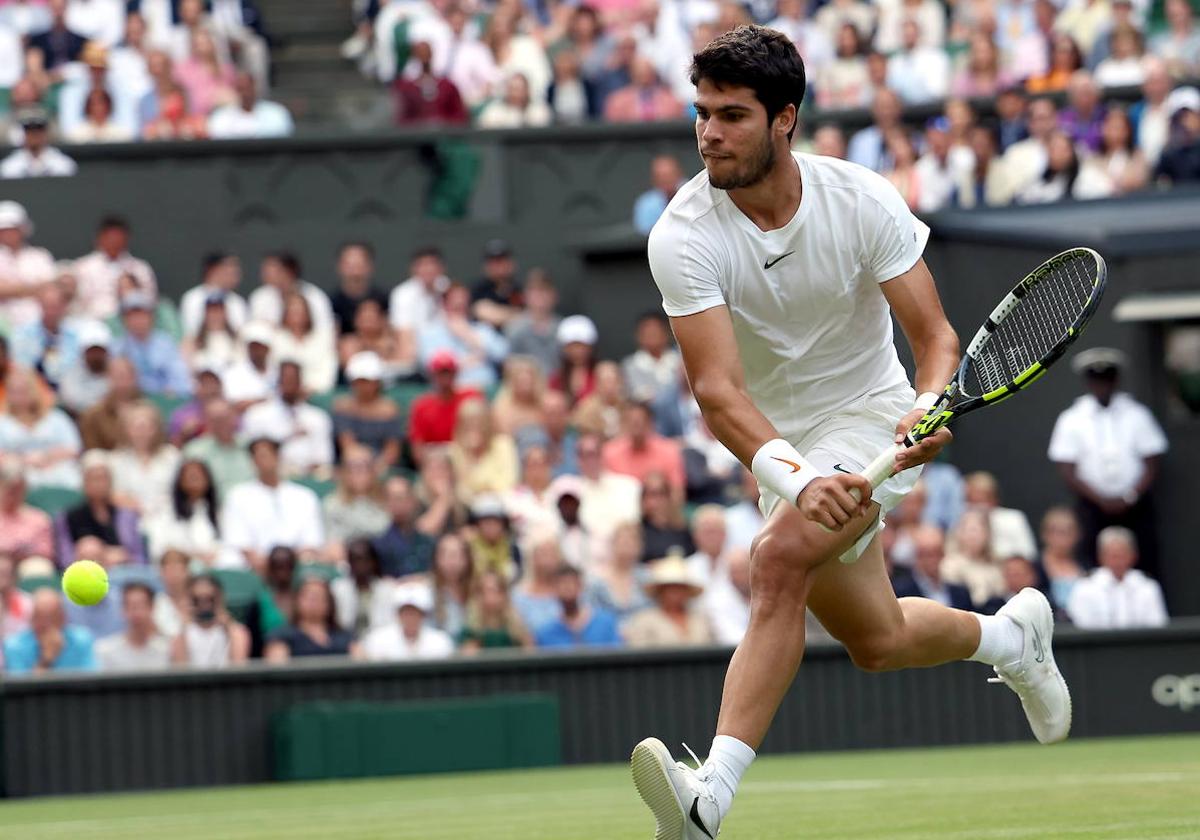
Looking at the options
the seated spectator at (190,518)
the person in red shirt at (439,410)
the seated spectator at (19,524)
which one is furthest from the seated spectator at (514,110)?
the seated spectator at (19,524)

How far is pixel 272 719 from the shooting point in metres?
11.4

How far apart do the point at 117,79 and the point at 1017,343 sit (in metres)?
11.2

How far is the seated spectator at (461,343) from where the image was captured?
47.1 feet

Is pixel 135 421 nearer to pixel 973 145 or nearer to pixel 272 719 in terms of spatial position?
pixel 272 719

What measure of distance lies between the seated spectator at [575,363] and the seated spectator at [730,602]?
2.17 m

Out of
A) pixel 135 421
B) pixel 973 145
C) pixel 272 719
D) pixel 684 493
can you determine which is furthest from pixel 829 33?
pixel 272 719

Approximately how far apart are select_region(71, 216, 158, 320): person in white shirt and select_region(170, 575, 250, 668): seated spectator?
324cm

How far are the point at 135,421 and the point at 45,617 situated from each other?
5.70 feet

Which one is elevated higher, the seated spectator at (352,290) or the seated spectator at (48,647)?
the seated spectator at (352,290)

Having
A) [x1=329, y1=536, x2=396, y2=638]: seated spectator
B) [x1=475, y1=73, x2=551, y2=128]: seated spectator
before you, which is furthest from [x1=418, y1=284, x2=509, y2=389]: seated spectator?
[x1=329, y1=536, x2=396, y2=638]: seated spectator

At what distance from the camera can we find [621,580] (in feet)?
40.8

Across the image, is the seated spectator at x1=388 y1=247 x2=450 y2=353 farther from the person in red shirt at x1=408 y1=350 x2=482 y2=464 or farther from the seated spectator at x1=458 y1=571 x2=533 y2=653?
the seated spectator at x1=458 y1=571 x2=533 y2=653

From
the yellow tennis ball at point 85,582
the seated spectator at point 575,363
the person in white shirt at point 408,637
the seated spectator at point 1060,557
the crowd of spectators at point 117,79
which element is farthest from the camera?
the crowd of spectators at point 117,79

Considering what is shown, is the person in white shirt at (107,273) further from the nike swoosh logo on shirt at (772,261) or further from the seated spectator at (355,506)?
the nike swoosh logo on shirt at (772,261)
